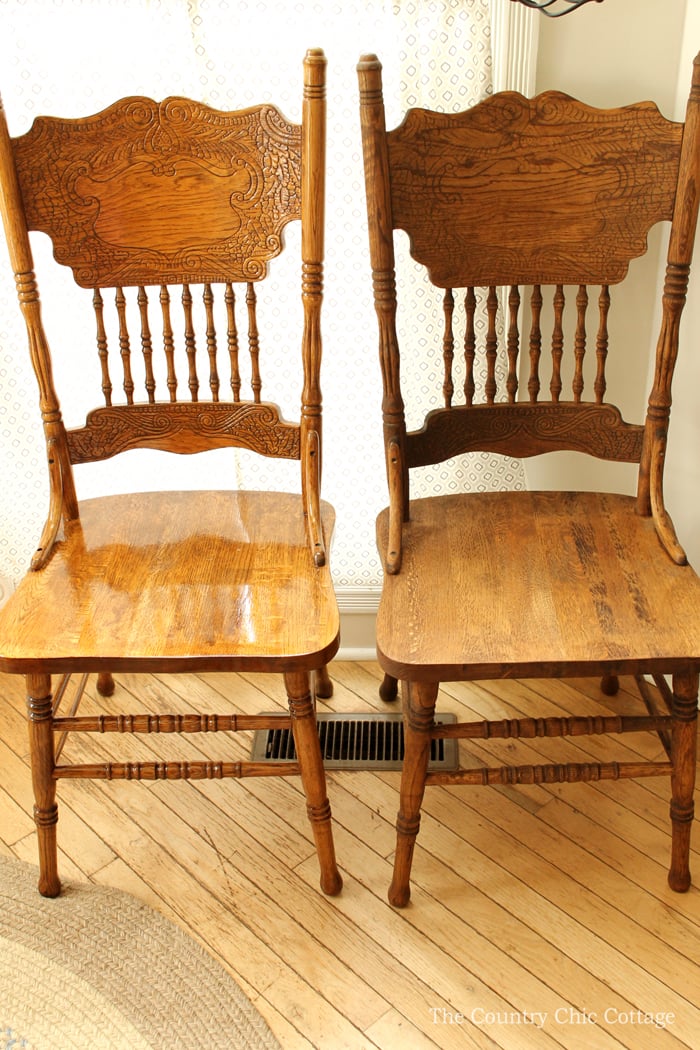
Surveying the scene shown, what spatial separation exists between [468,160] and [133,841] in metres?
1.29

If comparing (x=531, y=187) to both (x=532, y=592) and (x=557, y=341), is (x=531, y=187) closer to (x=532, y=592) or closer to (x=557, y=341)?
(x=557, y=341)

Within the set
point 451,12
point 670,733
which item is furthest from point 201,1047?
point 451,12

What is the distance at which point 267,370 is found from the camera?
1922 millimetres

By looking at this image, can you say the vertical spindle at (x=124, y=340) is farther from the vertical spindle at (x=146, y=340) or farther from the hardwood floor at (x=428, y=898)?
the hardwood floor at (x=428, y=898)

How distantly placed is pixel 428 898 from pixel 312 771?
0.33m

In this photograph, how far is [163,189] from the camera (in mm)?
1582

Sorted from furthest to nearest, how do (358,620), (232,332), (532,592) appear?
(358,620) → (232,332) → (532,592)

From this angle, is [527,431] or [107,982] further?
[527,431]

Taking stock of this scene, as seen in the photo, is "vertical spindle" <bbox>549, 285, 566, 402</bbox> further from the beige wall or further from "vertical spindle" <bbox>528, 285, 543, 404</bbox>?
the beige wall

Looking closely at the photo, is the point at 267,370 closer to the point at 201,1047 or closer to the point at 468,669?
the point at 468,669

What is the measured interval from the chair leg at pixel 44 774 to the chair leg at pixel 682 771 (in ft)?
3.10

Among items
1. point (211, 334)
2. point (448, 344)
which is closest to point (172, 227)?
point (211, 334)

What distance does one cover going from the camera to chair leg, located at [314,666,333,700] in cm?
208

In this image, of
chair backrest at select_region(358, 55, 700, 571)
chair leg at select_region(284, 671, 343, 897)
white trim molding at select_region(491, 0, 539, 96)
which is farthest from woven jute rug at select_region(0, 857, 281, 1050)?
white trim molding at select_region(491, 0, 539, 96)
